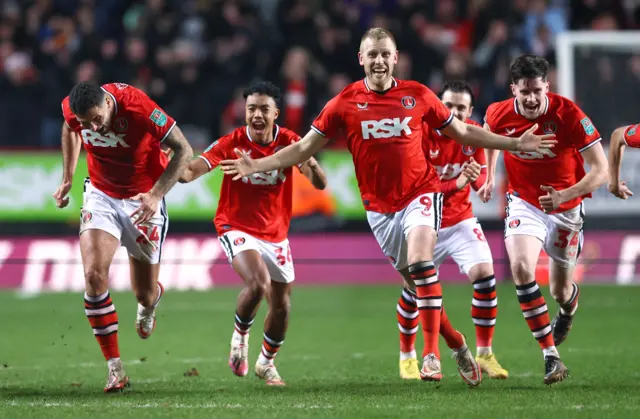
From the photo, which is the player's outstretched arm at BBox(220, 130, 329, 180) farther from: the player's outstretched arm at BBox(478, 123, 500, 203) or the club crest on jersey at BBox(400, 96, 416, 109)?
the player's outstretched arm at BBox(478, 123, 500, 203)

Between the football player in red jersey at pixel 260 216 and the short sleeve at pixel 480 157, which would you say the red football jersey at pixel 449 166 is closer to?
the short sleeve at pixel 480 157

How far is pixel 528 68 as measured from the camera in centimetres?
872

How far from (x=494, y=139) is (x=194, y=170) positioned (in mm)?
2494

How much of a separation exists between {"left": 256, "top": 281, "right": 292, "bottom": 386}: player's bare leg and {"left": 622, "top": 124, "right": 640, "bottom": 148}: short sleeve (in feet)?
10.0

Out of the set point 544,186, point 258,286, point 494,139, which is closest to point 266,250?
point 258,286

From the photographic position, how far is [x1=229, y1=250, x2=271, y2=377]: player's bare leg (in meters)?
9.18

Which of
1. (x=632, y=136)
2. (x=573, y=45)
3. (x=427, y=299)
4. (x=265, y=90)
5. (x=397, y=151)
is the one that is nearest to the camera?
(x=427, y=299)

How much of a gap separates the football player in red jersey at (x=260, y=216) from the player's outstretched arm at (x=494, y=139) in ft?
4.36

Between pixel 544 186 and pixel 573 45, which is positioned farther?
pixel 573 45

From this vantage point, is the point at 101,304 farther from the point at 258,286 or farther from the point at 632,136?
the point at 632,136

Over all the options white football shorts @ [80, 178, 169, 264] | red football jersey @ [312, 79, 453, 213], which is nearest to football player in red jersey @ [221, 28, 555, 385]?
red football jersey @ [312, 79, 453, 213]

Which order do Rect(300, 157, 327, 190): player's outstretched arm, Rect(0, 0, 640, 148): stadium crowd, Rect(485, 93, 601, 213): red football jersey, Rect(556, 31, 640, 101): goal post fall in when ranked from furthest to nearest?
Rect(0, 0, 640, 148): stadium crowd < Rect(556, 31, 640, 101): goal post < Rect(300, 157, 327, 190): player's outstretched arm < Rect(485, 93, 601, 213): red football jersey

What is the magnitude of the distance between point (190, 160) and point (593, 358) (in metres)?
4.18

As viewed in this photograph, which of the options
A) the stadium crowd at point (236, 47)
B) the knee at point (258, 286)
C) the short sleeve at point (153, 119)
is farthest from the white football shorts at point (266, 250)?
the stadium crowd at point (236, 47)
